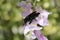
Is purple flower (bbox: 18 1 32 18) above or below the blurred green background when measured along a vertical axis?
above

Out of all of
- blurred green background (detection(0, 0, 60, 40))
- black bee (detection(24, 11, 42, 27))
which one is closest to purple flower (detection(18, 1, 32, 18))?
black bee (detection(24, 11, 42, 27))

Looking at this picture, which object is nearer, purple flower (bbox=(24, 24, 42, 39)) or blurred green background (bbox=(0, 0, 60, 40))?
purple flower (bbox=(24, 24, 42, 39))

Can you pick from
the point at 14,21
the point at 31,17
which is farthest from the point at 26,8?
the point at 14,21

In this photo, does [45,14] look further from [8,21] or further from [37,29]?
[8,21]

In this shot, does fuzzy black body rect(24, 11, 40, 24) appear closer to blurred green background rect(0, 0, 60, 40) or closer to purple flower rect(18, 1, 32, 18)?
purple flower rect(18, 1, 32, 18)

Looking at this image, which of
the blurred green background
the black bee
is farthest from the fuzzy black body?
the blurred green background

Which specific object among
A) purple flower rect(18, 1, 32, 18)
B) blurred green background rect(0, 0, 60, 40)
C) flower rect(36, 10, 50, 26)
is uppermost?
purple flower rect(18, 1, 32, 18)

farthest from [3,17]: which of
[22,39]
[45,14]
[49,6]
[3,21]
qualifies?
[45,14]

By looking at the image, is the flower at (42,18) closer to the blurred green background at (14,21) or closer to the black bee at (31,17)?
the black bee at (31,17)

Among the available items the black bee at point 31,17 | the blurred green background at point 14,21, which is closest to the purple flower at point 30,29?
the black bee at point 31,17
